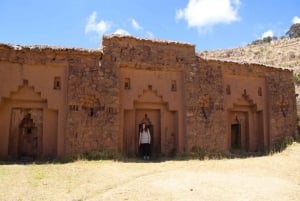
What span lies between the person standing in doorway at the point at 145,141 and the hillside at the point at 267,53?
20211mm

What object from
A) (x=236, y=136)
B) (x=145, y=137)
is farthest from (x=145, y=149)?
(x=236, y=136)

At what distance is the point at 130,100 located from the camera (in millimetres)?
14266

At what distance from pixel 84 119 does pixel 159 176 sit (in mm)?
4427

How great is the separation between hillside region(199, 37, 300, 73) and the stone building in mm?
16961

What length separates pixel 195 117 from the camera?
14945mm

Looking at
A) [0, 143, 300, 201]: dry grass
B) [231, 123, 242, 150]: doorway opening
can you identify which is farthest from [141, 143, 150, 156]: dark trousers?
[231, 123, 242, 150]: doorway opening

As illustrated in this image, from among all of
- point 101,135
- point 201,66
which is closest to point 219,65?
point 201,66

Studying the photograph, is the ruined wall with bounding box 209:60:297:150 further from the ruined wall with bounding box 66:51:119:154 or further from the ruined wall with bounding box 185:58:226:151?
the ruined wall with bounding box 66:51:119:154

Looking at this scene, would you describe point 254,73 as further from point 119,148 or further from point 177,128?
point 119,148

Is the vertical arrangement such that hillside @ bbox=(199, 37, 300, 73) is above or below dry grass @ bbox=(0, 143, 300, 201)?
above

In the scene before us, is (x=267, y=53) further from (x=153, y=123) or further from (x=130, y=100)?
(x=130, y=100)

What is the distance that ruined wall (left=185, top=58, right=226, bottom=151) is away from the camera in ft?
48.8

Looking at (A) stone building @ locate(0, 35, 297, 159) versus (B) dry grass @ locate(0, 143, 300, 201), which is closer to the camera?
(B) dry grass @ locate(0, 143, 300, 201)

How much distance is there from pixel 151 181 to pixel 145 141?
4987 mm
